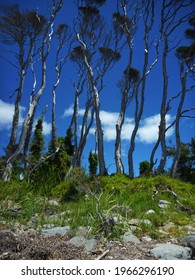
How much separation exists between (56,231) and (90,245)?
58cm

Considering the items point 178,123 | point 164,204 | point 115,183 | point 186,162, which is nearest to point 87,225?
point 164,204

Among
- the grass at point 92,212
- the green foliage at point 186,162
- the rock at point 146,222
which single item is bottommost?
the rock at point 146,222

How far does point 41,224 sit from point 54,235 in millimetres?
403

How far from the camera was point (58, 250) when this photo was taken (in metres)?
3.05

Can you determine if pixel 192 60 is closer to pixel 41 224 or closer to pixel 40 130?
pixel 40 130

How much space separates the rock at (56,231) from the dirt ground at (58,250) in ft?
0.69

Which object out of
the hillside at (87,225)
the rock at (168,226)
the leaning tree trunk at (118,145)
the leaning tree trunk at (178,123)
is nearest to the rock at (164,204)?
the hillside at (87,225)

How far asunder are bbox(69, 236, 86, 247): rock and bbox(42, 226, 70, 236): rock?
0.83 feet

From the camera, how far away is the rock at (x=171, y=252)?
9.93 ft

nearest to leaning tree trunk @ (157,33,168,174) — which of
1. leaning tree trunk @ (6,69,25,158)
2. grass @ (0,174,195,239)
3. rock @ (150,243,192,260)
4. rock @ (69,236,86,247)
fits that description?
leaning tree trunk @ (6,69,25,158)

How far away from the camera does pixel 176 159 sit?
10.5 meters

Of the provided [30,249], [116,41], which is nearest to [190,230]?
[30,249]

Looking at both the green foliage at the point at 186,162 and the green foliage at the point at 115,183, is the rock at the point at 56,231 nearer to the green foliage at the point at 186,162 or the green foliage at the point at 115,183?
the green foliage at the point at 115,183

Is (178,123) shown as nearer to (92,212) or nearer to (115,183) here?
Answer: (115,183)
